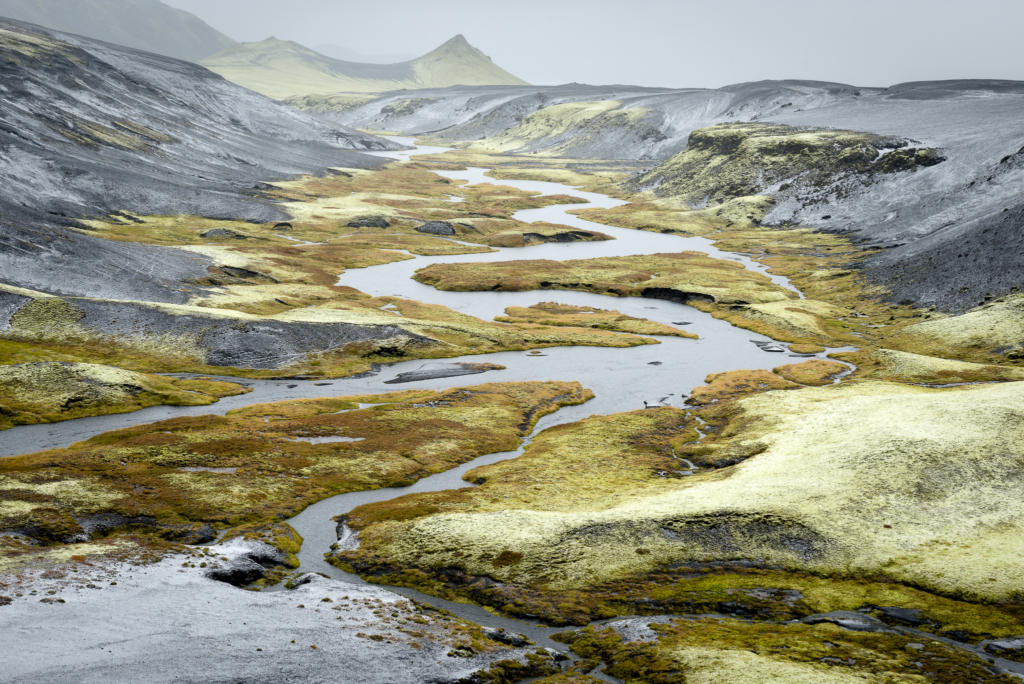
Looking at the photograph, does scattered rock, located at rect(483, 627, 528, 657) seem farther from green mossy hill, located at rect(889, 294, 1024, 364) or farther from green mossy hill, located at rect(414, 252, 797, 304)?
green mossy hill, located at rect(414, 252, 797, 304)

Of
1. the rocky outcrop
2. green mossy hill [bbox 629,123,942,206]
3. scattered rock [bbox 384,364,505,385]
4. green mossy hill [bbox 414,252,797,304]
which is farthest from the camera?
green mossy hill [bbox 629,123,942,206]

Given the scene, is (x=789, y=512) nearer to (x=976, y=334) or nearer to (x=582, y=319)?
(x=976, y=334)

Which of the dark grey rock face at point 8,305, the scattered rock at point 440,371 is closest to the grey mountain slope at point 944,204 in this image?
the scattered rock at point 440,371

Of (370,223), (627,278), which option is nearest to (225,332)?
(627,278)

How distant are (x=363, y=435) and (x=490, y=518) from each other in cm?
1639

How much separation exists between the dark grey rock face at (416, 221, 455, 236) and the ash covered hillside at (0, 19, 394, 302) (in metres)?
29.0

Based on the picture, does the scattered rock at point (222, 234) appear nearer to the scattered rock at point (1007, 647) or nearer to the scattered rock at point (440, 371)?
the scattered rock at point (440, 371)

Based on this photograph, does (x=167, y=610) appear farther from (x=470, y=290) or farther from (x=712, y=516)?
(x=470, y=290)

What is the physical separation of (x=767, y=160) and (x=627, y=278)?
276ft

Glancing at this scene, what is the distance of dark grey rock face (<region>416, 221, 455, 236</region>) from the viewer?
470 feet

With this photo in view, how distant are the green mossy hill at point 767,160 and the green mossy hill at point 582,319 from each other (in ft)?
296

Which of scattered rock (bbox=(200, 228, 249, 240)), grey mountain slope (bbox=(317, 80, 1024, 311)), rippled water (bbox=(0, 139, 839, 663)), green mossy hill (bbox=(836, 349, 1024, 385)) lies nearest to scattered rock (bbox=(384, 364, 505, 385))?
Result: rippled water (bbox=(0, 139, 839, 663))

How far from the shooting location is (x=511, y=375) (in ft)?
217

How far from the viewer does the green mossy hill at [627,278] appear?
9688cm
